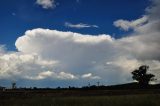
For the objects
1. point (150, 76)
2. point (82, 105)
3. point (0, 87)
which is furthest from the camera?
point (150, 76)

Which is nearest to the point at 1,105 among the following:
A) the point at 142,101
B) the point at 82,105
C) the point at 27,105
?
the point at 27,105

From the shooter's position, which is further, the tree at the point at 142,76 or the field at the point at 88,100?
the tree at the point at 142,76

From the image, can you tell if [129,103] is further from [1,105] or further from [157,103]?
[1,105]

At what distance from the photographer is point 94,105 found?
106 feet

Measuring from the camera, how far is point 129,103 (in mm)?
34062

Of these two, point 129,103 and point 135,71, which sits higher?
point 135,71

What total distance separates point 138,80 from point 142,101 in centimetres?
7212

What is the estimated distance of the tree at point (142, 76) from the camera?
104331mm

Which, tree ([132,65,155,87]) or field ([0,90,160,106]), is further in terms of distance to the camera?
tree ([132,65,155,87])

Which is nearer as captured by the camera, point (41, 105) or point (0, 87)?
point (41, 105)

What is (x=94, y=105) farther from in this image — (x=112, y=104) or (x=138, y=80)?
(x=138, y=80)

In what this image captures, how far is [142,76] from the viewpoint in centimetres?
10506

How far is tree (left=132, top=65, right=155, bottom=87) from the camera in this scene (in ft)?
342

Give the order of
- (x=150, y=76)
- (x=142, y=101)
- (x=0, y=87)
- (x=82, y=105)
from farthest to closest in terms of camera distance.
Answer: (x=150, y=76)
(x=0, y=87)
(x=142, y=101)
(x=82, y=105)
